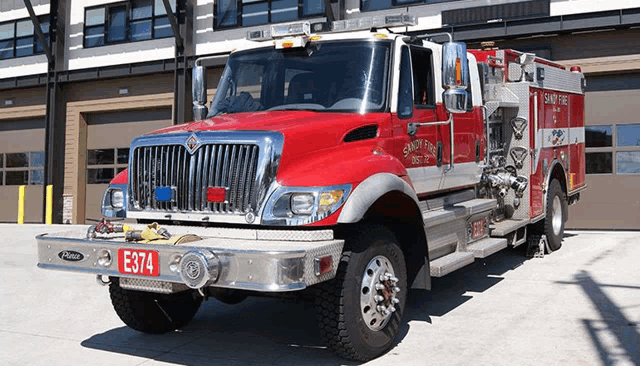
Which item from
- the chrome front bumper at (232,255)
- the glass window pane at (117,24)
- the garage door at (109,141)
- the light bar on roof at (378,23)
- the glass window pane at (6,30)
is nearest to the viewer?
the chrome front bumper at (232,255)

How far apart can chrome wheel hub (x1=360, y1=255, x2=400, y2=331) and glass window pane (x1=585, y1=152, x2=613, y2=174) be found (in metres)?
9.94

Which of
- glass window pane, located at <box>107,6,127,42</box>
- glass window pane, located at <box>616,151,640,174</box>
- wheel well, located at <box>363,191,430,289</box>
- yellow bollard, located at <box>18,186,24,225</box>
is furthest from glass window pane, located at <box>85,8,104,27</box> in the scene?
wheel well, located at <box>363,191,430,289</box>

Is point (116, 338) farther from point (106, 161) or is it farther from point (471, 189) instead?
point (106, 161)

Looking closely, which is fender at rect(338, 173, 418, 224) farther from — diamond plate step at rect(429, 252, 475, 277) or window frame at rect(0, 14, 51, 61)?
window frame at rect(0, 14, 51, 61)

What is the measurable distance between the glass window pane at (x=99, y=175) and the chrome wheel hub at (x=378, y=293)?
15.9 m

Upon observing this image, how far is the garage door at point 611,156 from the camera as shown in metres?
13.2

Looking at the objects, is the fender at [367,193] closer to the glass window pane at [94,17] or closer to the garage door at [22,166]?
the glass window pane at [94,17]

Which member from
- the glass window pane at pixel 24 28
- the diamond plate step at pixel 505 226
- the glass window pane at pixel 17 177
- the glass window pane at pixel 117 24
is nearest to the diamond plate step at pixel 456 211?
the diamond plate step at pixel 505 226

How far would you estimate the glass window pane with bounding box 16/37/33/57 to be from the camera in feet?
70.7

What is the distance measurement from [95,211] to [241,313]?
14151mm

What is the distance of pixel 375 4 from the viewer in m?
15.6

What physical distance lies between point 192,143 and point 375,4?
1168 centimetres

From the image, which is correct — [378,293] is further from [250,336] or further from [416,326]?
[250,336]

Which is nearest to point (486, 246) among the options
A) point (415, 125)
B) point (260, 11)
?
point (415, 125)
